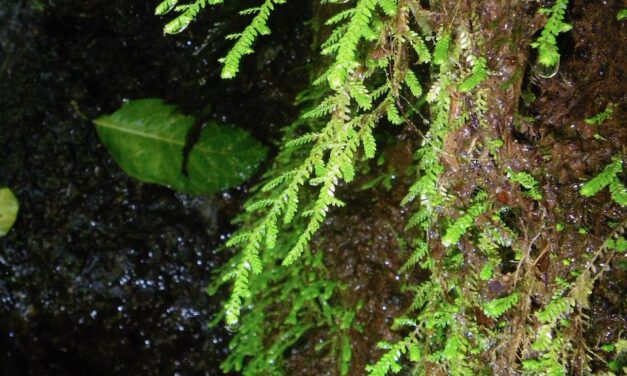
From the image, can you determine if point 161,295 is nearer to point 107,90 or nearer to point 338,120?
point 107,90

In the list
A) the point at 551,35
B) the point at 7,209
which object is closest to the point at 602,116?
the point at 551,35

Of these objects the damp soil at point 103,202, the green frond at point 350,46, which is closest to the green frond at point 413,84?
the green frond at point 350,46

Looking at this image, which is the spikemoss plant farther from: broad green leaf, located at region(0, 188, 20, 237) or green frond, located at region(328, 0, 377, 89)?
broad green leaf, located at region(0, 188, 20, 237)

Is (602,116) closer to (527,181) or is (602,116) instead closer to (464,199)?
(527,181)

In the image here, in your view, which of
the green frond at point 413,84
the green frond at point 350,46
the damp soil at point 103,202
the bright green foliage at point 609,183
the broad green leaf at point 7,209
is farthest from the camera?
the broad green leaf at point 7,209

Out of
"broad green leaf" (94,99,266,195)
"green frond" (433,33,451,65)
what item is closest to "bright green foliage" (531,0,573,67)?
"green frond" (433,33,451,65)

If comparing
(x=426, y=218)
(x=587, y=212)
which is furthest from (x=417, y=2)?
(x=587, y=212)

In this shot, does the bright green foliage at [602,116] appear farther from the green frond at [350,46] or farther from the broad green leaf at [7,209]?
the broad green leaf at [7,209]
